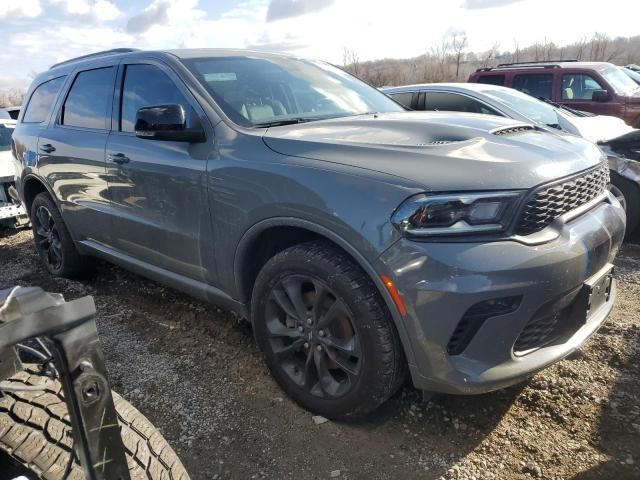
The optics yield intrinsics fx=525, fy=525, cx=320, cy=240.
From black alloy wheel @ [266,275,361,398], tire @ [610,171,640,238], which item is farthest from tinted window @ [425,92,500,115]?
black alloy wheel @ [266,275,361,398]

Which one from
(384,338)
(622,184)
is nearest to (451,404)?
(384,338)

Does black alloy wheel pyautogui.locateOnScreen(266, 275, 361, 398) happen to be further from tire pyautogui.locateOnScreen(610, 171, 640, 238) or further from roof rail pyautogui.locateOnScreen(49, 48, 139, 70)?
tire pyautogui.locateOnScreen(610, 171, 640, 238)

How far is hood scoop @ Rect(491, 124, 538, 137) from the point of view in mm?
2594

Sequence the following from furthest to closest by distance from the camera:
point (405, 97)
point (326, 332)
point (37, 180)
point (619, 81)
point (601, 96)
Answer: point (619, 81), point (601, 96), point (405, 97), point (37, 180), point (326, 332)

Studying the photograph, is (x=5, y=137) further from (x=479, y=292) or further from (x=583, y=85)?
(x=583, y=85)

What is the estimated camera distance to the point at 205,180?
109 inches

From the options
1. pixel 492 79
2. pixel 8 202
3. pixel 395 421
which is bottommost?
pixel 395 421

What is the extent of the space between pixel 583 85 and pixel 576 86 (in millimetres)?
111

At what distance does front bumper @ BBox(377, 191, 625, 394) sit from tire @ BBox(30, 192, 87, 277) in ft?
11.1

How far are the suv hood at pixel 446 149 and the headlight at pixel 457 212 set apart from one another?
0.14 ft

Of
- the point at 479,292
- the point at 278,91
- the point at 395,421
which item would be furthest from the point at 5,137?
the point at 479,292

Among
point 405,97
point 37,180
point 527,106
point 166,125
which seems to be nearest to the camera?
point 166,125

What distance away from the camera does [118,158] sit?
3.38m

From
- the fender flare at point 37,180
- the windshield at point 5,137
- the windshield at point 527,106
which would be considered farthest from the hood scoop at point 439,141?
the windshield at point 5,137
